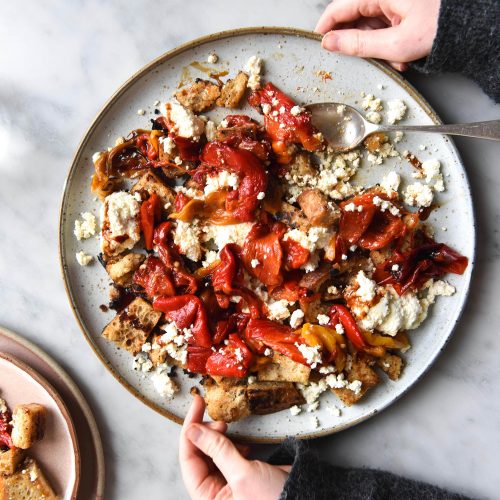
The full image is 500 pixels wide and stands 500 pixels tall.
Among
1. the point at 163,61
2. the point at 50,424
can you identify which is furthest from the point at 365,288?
the point at 50,424

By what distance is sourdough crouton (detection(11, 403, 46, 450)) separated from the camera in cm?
278

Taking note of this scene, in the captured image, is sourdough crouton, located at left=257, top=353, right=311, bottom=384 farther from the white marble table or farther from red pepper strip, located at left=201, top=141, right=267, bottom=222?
red pepper strip, located at left=201, top=141, right=267, bottom=222

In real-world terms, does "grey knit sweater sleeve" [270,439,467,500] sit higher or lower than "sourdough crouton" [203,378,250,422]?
lower

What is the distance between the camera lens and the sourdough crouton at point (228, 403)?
262cm

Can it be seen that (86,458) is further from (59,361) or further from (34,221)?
(34,221)

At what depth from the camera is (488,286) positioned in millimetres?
2729

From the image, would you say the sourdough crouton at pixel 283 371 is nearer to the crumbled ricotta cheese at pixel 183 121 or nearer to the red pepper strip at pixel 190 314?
the red pepper strip at pixel 190 314

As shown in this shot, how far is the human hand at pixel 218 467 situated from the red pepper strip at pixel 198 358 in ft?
0.46

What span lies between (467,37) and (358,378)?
62.9 inches

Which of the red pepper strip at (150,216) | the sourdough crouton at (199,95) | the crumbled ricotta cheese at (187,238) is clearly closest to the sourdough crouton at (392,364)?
the crumbled ricotta cheese at (187,238)

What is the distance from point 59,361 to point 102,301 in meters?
0.45

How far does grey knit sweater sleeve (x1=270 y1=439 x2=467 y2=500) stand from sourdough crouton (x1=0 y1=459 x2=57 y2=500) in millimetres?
1216

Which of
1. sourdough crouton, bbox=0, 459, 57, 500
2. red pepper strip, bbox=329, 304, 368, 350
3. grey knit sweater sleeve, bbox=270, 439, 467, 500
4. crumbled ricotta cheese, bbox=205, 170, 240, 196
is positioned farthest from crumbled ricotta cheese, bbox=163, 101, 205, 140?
sourdough crouton, bbox=0, 459, 57, 500

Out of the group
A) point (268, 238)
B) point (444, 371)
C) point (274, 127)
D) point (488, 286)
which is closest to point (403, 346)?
point (444, 371)
